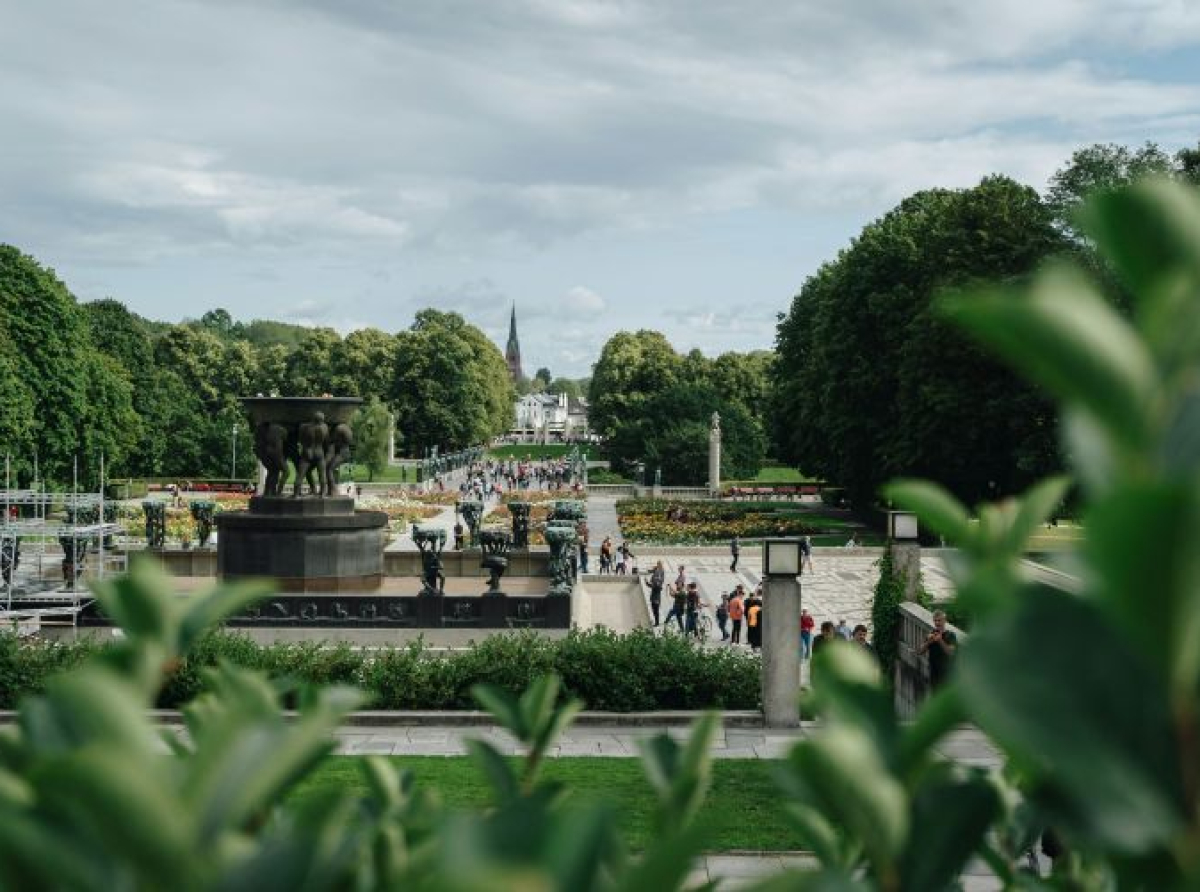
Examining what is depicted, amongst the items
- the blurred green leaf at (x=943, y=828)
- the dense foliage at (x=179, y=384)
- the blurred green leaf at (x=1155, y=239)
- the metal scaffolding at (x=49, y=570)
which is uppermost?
the dense foliage at (x=179, y=384)

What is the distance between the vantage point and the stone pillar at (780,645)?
17016 mm

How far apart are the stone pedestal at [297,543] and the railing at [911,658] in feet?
36.8

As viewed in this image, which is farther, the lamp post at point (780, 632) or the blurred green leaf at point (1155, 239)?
the lamp post at point (780, 632)

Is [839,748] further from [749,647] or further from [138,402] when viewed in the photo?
[138,402]

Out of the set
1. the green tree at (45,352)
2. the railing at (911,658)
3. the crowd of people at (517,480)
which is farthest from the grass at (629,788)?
the crowd of people at (517,480)

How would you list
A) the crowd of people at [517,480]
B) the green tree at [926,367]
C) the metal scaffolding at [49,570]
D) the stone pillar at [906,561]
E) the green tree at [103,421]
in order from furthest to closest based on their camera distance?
1. the crowd of people at [517,480]
2. the green tree at [103,421]
3. the green tree at [926,367]
4. the metal scaffolding at [49,570]
5. the stone pillar at [906,561]

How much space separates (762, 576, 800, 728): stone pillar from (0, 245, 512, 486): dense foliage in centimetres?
3840

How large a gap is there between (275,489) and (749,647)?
1049 centimetres

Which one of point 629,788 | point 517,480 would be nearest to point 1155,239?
point 629,788

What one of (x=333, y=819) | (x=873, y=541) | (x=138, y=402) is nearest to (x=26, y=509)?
(x=138, y=402)

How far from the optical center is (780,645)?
17031mm

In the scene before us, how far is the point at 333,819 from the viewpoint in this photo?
1700mm

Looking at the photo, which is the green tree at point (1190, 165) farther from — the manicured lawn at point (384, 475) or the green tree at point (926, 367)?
the manicured lawn at point (384, 475)

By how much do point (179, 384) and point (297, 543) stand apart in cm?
6524
